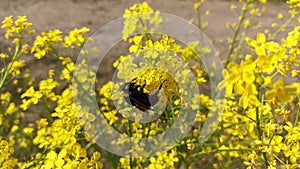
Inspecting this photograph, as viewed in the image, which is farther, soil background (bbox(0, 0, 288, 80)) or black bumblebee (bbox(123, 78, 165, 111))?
soil background (bbox(0, 0, 288, 80))

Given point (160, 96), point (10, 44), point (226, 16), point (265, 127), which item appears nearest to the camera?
point (160, 96)

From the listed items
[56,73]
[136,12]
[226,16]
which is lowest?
[136,12]

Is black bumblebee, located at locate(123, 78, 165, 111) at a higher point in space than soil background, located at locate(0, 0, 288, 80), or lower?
lower

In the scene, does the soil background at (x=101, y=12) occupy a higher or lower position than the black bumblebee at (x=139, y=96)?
higher

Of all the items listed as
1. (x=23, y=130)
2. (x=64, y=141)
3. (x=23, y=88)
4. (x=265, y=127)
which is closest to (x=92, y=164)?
(x=64, y=141)

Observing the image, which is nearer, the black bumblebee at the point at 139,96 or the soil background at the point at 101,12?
the black bumblebee at the point at 139,96

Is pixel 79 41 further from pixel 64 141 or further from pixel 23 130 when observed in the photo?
pixel 23 130

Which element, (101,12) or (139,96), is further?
(101,12)

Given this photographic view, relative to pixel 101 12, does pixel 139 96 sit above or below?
below
